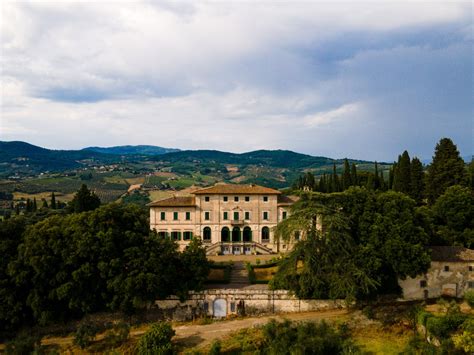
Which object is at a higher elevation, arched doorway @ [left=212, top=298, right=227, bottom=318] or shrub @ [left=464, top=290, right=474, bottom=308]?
shrub @ [left=464, top=290, right=474, bottom=308]

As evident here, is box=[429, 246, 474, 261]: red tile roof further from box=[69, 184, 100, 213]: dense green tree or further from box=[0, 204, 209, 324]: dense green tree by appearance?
box=[69, 184, 100, 213]: dense green tree

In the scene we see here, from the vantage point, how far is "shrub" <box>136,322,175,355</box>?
2762 centimetres

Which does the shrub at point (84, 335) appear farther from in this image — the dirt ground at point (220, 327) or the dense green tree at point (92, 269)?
the dirt ground at point (220, 327)

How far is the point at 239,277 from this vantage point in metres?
39.8

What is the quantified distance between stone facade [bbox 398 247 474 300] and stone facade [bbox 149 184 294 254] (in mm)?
18304

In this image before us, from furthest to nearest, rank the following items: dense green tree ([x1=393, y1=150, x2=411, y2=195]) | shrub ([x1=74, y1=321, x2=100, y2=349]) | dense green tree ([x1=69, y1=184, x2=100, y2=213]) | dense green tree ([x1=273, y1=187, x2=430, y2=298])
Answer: dense green tree ([x1=69, y1=184, x2=100, y2=213]) < dense green tree ([x1=393, y1=150, x2=411, y2=195]) < dense green tree ([x1=273, y1=187, x2=430, y2=298]) < shrub ([x1=74, y1=321, x2=100, y2=349])

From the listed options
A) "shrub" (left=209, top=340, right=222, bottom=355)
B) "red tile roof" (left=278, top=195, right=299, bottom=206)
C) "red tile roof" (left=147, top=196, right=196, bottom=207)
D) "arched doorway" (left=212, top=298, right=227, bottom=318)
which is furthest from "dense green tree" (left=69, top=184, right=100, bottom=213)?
"shrub" (left=209, top=340, right=222, bottom=355)

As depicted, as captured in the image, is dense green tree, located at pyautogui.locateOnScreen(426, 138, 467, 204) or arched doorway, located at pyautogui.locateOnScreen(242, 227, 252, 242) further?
arched doorway, located at pyautogui.locateOnScreen(242, 227, 252, 242)

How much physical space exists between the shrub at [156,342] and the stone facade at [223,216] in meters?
22.1

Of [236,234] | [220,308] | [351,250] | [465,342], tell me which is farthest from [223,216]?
[465,342]

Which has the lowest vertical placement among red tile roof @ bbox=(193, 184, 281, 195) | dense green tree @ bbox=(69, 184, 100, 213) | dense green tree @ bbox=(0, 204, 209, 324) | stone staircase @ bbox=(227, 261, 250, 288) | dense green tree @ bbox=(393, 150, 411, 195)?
stone staircase @ bbox=(227, 261, 250, 288)

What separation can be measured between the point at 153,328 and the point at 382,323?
17.2m

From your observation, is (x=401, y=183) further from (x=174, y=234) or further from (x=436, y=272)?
(x=174, y=234)

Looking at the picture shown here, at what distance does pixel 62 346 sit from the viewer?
31.1m
